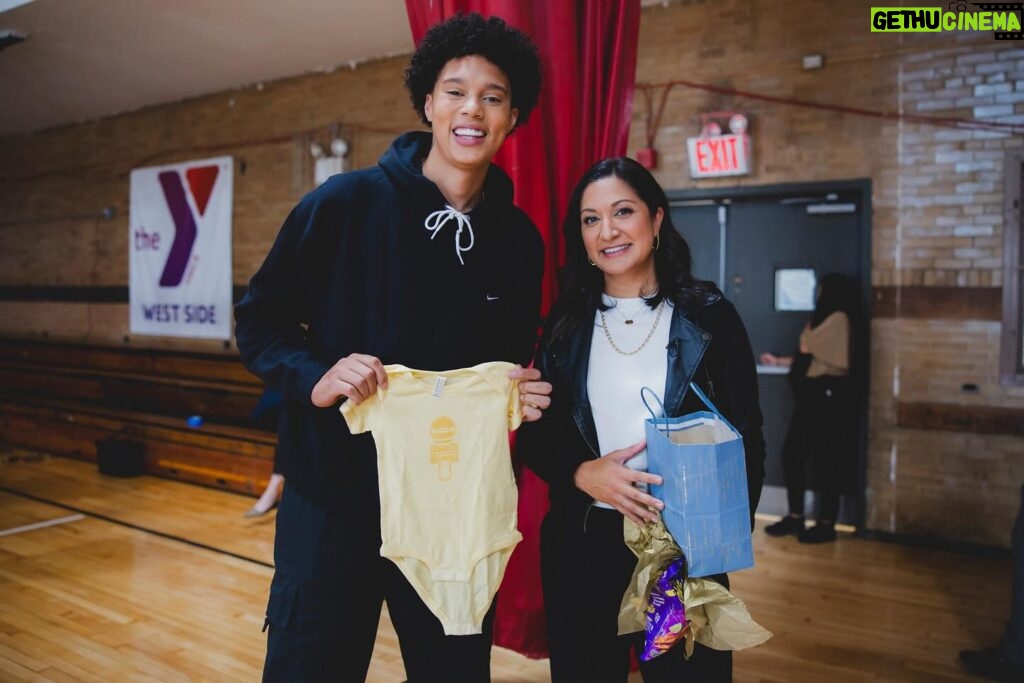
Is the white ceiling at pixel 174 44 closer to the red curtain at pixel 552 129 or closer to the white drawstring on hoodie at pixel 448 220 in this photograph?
the red curtain at pixel 552 129

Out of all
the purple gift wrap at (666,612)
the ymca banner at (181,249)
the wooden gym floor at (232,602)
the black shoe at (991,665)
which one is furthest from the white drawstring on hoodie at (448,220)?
the ymca banner at (181,249)

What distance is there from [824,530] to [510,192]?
393 centimetres

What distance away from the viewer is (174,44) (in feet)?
20.4

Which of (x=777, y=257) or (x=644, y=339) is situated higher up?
(x=777, y=257)

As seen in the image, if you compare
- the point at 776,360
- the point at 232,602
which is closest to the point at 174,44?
the point at 232,602

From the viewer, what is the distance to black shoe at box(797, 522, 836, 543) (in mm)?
4695

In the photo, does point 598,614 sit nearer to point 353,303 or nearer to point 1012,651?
point 353,303

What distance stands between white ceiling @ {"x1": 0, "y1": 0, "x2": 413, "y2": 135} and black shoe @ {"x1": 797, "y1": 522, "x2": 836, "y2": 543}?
14.5 feet

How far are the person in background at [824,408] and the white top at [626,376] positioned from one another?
10.8 feet

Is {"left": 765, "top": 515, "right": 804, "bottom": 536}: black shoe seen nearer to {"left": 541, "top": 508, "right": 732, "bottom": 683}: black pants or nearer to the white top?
{"left": 541, "top": 508, "right": 732, "bottom": 683}: black pants

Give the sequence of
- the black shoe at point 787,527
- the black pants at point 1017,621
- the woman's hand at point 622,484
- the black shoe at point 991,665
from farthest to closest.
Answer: the black shoe at point 787,527
the black shoe at point 991,665
the black pants at point 1017,621
the woman's hand at point 622,484

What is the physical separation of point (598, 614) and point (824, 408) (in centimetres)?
355

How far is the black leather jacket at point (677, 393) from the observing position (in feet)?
5.11

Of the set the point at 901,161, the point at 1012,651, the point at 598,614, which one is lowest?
the point at 1012,651
